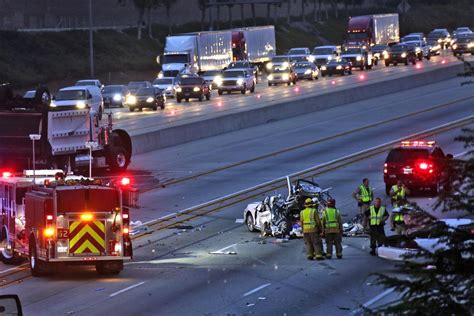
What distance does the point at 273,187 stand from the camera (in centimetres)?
3903

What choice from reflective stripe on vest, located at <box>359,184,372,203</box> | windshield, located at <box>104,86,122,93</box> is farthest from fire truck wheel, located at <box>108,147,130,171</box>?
windshield, located at <box>104,86,122,93</box>

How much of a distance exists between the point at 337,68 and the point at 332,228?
62.2 m

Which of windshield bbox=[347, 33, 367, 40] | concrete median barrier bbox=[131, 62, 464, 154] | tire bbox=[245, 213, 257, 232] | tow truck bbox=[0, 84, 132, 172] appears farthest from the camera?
windshield bbox=[347, 33, 367, 40]

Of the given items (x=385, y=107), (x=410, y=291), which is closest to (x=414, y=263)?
(x=410, y=291)

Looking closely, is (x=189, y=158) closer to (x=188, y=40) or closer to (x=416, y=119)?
(x=416, y=119)

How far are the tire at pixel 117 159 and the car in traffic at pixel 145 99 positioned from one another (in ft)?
78.4

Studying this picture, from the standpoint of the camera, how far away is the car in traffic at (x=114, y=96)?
235ft

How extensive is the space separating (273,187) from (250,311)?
60.4 ft

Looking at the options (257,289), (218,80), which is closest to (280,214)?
(257,289)

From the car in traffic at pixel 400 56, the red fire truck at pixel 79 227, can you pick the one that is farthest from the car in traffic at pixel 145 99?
the red fire truck at pixel 79 227

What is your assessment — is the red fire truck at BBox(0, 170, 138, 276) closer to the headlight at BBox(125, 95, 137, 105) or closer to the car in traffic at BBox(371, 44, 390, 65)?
the headlight at BBox(125, 95, 137, 105)

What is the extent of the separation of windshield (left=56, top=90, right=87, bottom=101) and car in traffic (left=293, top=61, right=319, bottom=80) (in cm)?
2486

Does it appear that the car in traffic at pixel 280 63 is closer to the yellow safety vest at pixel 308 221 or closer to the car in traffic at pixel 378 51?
the car in traffic at pixel 378 51

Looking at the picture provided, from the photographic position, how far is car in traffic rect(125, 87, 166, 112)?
221 feet
